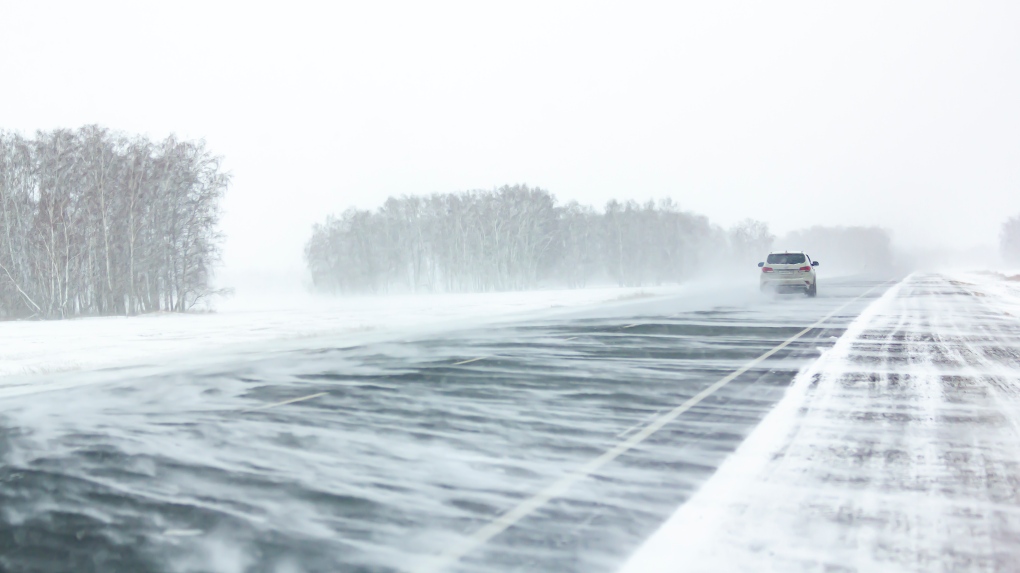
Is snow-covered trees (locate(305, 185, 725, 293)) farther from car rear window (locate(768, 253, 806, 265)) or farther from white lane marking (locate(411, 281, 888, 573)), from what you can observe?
white lane marking (locate(411, 281, 888, 573))

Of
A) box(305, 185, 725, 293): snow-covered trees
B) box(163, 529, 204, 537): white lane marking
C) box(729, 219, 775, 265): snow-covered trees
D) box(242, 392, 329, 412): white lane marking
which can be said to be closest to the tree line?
→ box(305, 185, 725, 293): snow-covered trees

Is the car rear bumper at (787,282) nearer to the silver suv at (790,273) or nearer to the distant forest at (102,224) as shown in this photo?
the silver suv at (790,273)

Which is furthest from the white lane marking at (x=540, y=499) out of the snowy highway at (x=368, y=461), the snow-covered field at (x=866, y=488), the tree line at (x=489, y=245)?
the tree line at (x=489, y=245)

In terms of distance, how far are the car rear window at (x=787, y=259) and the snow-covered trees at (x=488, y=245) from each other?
211 ft

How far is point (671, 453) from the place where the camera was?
22.4ft

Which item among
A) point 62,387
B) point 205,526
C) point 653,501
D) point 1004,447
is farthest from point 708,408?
point 62,387

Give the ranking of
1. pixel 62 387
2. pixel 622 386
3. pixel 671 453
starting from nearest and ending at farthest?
pixel 671 453 → pixel 622 386 → pixel 62 387

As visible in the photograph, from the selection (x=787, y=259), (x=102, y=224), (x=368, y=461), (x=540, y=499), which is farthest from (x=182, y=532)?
(x=102, y=224)

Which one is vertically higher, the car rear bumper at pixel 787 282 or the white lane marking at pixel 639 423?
the car rear bumper at pixel 787 282

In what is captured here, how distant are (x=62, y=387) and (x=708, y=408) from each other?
9.81 m

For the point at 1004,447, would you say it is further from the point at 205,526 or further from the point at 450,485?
the point at 205,526

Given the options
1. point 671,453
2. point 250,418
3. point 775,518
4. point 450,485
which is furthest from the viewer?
point 250,418

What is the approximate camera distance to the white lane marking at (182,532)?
4.85m

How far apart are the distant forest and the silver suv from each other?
29792 millimetres
